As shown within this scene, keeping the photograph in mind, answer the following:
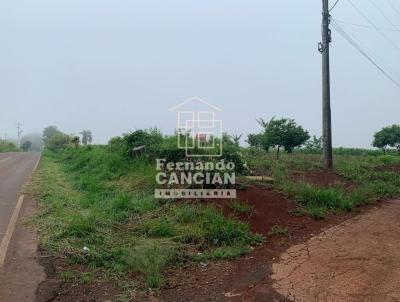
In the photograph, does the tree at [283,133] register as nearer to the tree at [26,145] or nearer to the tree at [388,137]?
the tree at [388,137]

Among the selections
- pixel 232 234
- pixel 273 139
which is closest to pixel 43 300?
pixel 232 234

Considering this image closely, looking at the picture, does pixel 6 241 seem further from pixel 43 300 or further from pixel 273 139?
pixel 273 139

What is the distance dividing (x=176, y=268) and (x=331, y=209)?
4273mm

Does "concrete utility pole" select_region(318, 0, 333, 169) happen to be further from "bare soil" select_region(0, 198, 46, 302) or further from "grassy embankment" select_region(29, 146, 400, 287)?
"bare soil" select_region(0, 198, 46, 302)

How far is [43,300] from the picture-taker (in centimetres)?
452

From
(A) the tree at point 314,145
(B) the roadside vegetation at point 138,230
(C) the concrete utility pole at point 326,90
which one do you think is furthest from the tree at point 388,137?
(B) the roadside vegetation at point 138,230

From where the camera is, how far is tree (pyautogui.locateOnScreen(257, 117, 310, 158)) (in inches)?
644

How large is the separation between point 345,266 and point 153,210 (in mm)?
3922

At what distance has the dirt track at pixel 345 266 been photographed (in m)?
4.69

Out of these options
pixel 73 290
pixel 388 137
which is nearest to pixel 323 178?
pixel 73 290

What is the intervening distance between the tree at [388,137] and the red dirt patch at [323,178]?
60.6 feet

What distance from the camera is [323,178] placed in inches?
437

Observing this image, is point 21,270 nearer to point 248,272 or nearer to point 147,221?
point 147,221

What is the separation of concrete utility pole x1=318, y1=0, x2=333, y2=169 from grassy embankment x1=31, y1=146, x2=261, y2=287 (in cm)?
597
